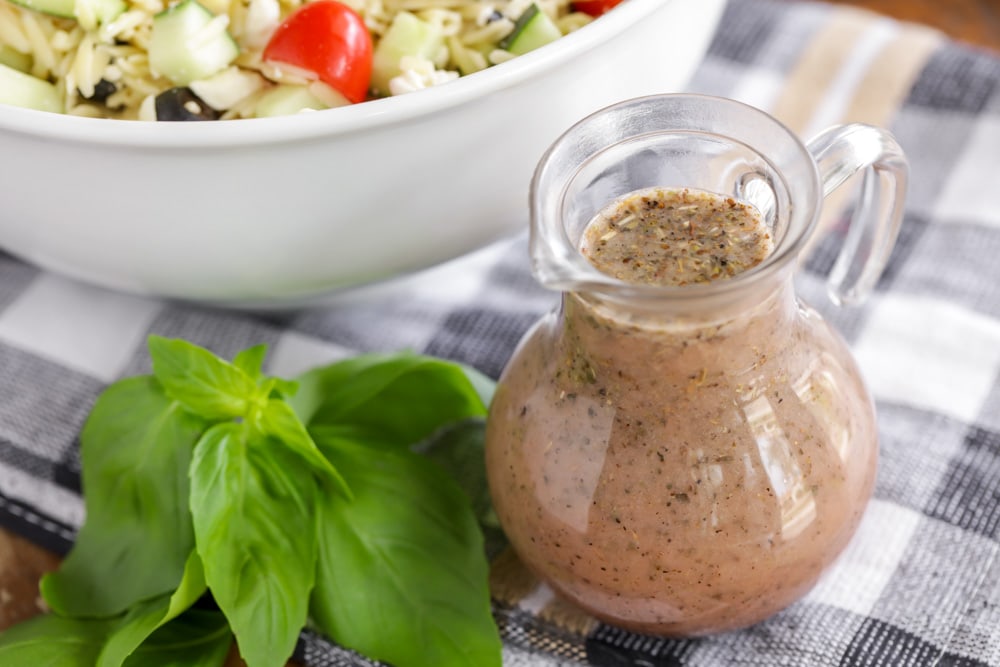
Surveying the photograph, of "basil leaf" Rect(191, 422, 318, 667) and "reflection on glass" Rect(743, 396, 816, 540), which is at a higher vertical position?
"reflection on glass" Rect(743, 396, 816, 540)

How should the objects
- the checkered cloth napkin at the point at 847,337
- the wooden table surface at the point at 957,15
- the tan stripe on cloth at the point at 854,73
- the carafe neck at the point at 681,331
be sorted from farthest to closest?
the wooden table surface at the point at 957,15 → the tan stripe on cloth at the point at 854,73 → the checkered cloth napkin at the point at 847,337 → the carafe neck at the point at 681,331

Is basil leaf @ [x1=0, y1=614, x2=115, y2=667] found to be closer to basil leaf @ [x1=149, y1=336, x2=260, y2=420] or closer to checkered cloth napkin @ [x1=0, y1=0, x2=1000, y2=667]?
checkered cloth napkin @ [x1=0, y1=0, x2=1000, y2=667]

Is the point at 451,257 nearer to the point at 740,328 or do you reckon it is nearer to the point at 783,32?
the point at 740,328

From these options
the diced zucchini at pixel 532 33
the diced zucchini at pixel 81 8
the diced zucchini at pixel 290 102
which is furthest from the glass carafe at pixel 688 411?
the diced zucchini at pixel 81 8

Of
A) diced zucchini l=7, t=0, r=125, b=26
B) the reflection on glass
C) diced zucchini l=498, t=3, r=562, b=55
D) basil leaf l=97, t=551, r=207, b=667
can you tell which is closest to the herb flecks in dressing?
the reflection on glass

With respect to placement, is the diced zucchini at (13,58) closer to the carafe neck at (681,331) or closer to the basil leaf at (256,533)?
the basil leaf at (256,533)

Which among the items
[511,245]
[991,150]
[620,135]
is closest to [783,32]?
[991,150]

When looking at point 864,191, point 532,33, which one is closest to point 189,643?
point 532,33
